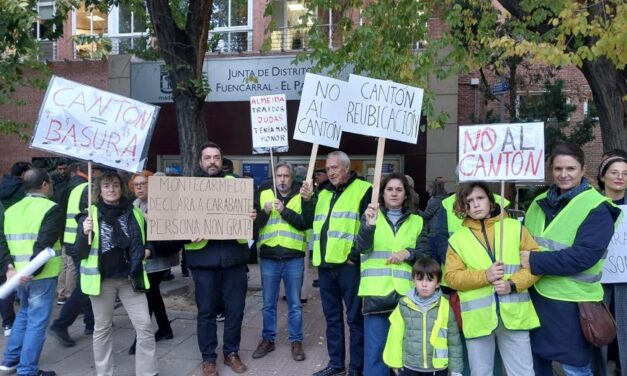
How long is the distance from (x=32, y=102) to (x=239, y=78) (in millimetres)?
6195

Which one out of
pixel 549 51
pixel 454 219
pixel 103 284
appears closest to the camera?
pixel 454 219

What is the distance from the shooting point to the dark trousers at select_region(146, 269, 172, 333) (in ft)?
19.1

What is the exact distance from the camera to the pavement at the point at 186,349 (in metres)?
5.29

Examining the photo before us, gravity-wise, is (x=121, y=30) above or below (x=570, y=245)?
above

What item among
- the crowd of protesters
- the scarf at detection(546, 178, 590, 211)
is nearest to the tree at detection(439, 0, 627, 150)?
the crowd of protesters

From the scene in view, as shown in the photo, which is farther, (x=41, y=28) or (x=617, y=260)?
(x=41, y=28)

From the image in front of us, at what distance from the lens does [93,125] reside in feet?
15.3

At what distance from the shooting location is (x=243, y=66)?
13.9 metres

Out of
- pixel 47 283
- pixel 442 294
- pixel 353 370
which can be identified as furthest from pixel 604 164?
pixel 47 283

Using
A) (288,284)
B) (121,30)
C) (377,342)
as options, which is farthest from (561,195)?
(121,30)

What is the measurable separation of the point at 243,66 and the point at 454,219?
35.0 ft

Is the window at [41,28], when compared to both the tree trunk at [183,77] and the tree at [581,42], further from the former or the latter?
→ the tree at [581,42]

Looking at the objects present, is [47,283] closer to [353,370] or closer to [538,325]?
[353,370]

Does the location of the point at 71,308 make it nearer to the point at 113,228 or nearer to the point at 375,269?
the point at 113,228
